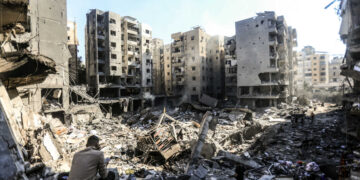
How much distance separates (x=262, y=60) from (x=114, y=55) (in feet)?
93.8

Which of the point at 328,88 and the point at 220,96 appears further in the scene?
the point at 328,88

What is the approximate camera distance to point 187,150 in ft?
39.4

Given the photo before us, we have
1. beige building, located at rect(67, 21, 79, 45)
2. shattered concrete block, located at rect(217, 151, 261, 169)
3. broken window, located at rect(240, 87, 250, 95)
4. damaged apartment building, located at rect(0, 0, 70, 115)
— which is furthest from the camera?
beige building, located at rect(67, 21, 79, 45)

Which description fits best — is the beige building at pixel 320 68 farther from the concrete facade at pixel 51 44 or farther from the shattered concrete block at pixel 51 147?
the shattered concrete block at pixel 51 147

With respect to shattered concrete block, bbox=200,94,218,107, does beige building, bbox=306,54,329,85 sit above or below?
above

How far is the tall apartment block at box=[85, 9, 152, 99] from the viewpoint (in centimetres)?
3491

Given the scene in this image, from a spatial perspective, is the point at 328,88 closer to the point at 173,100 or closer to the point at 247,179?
the point at 173,100

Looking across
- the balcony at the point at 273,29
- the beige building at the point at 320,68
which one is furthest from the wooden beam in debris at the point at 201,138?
the beige building at the point at 320,68

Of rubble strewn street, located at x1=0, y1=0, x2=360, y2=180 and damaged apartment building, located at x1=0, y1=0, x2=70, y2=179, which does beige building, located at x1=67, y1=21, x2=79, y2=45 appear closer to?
rubble strewn street, located at x1=0, y1=0, x2=360, y2=180

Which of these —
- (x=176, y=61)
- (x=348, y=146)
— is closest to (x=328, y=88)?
(x=176, y=61)

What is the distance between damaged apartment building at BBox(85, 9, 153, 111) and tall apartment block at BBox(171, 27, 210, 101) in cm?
874

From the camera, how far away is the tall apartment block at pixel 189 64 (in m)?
43.3

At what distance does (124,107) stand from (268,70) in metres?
27.8

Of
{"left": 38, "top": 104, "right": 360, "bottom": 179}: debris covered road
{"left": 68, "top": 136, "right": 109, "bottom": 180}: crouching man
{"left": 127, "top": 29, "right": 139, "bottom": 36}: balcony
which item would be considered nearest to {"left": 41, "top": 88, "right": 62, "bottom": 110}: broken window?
{"left": 38, "top": 104, "right": 360, "bottom": 179}: debris covered road
